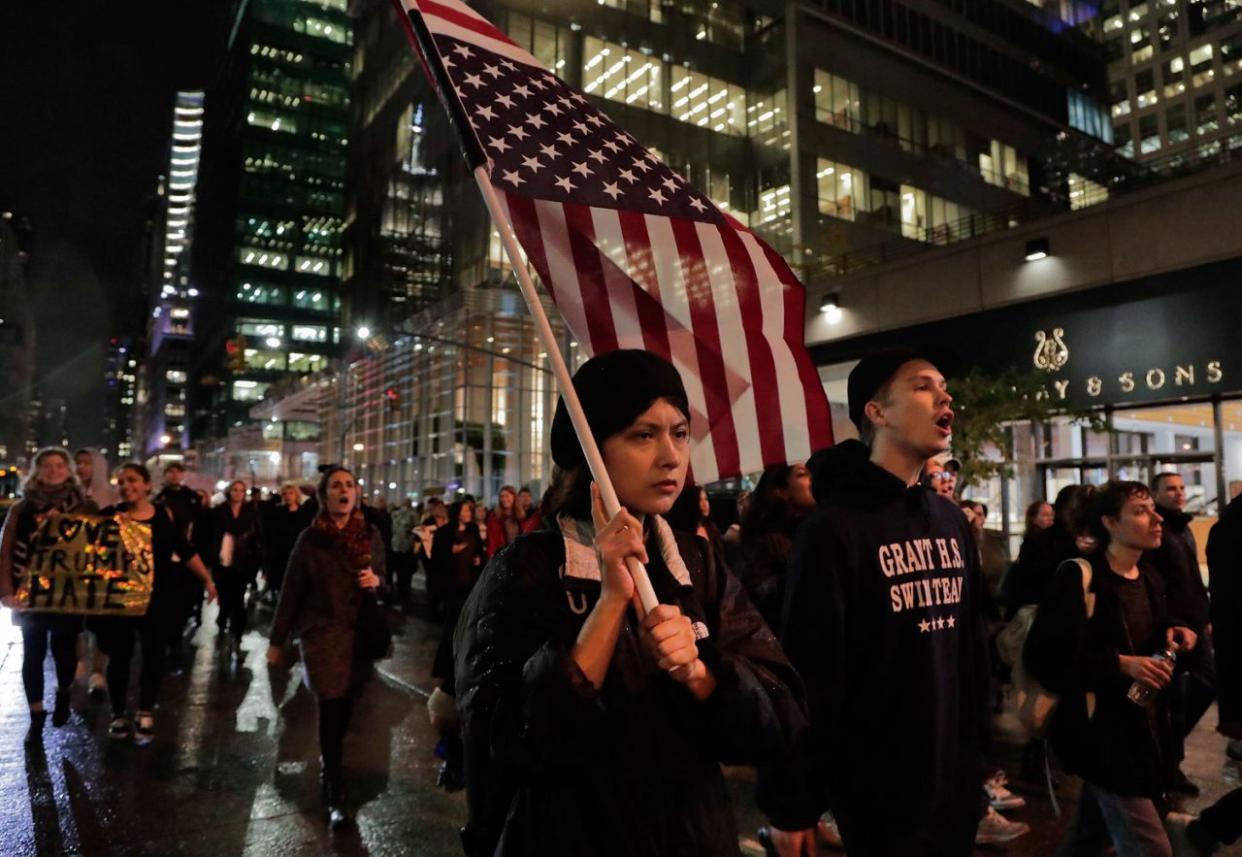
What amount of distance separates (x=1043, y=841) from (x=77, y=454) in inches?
375

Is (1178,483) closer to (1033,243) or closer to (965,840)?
(965,840)

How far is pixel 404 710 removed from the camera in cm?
807

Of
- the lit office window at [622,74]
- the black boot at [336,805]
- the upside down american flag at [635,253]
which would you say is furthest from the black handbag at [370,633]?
the lit office window at [622,74]

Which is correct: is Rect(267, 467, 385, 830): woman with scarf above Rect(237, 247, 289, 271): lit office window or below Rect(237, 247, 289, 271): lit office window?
below

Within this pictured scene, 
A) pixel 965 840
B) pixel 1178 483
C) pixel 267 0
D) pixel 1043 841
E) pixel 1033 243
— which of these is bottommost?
pixel 1043 841

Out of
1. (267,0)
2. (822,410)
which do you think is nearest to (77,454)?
(822,410)

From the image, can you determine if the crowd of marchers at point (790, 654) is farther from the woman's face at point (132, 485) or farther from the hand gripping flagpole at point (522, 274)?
the woman's face at point (132, 485)

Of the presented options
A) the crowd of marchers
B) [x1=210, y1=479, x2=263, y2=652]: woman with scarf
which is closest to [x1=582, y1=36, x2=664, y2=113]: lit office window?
[x1=210, y1=479, x2=263, y2=652]: woman with scarf

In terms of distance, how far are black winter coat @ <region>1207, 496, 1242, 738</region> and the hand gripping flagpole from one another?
3.24 m

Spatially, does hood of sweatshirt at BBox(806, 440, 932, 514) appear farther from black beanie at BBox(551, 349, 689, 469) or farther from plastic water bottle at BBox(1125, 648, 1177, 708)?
plastic water bottle at BBox(1125, 648, 1177, 708)

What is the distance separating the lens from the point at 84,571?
22.2 ft

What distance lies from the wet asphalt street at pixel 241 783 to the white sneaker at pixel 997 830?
0.06 m

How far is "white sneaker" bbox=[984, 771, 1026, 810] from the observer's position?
5.37 metres

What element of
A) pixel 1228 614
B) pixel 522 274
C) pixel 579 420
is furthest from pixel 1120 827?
pixel 522 274
